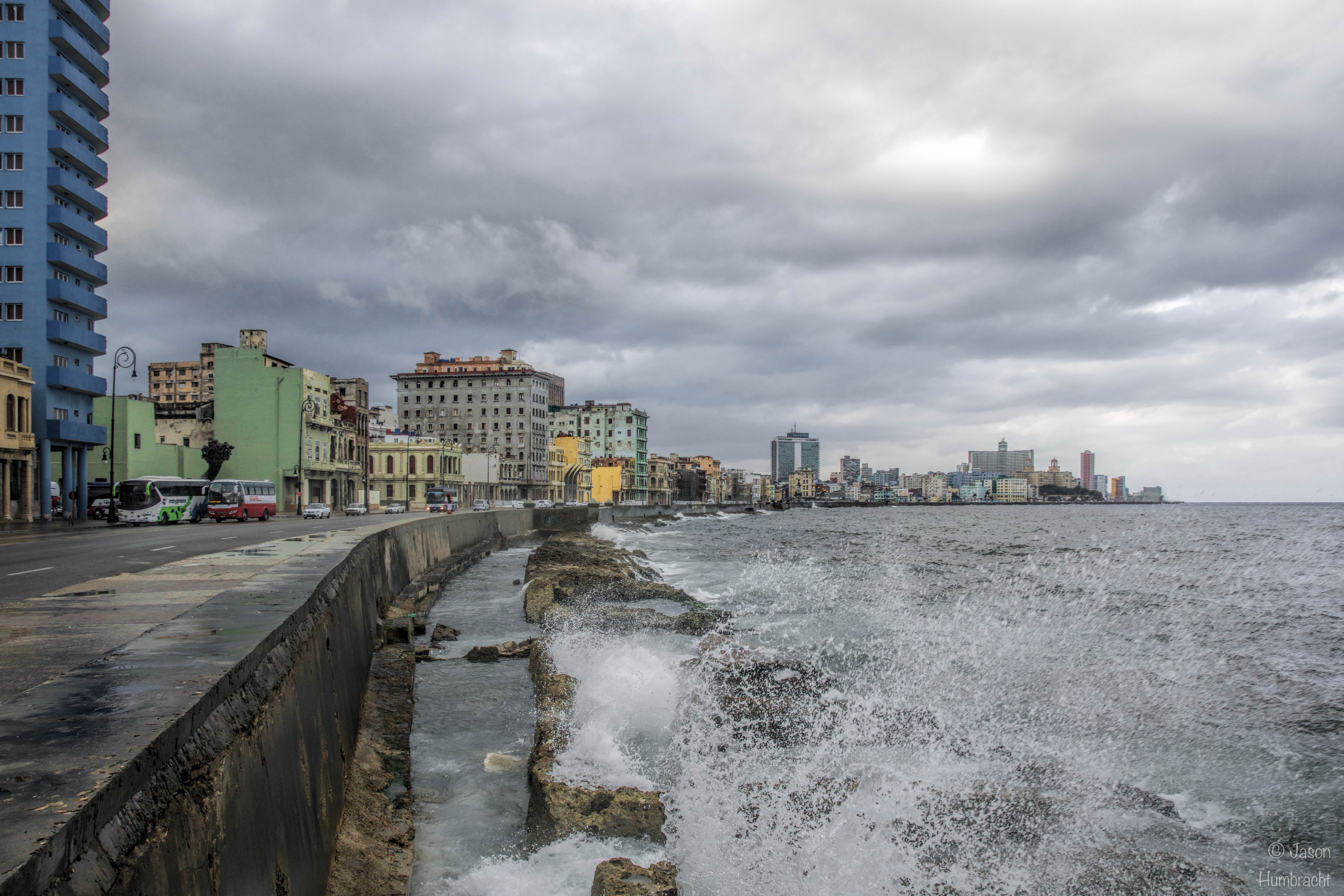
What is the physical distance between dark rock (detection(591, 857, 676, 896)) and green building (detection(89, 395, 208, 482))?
63.0 metres

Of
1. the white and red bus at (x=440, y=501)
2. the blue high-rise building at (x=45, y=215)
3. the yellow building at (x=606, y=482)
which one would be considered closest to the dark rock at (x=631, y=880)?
the blue high-rise building at (x=45, y=215)

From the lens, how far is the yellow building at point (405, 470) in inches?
3725

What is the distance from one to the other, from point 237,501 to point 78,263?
2094 centimetres

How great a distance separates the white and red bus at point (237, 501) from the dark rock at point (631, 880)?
41700mm

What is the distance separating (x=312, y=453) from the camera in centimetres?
7369

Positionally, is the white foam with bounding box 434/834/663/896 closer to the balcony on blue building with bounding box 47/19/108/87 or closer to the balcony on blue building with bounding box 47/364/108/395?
the balcony on blue building with bounding box 47/364/108/395

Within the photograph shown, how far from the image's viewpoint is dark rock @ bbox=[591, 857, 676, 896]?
6.37 m

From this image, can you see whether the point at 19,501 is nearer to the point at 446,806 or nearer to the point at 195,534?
the point at 195,534

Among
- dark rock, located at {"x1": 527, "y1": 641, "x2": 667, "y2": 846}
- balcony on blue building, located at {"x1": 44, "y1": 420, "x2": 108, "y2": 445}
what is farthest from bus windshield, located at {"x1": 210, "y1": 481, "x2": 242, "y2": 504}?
→ dark rock, located at {"x1": 527, "y1": 641, "x2": 667, "y2": 846}

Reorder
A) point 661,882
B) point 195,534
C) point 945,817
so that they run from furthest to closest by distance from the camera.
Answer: point 195,534 → point 945,817 → point 661,882

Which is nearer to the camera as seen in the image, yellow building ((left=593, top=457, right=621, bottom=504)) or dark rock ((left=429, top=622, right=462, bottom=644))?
dark rock ((left=429, top=622, right=462, bottom=644))

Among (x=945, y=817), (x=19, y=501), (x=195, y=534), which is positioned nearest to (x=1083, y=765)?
(x=945, y=817)

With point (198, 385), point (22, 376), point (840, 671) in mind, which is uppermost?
point (198, 385)

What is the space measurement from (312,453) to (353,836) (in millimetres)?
72246
